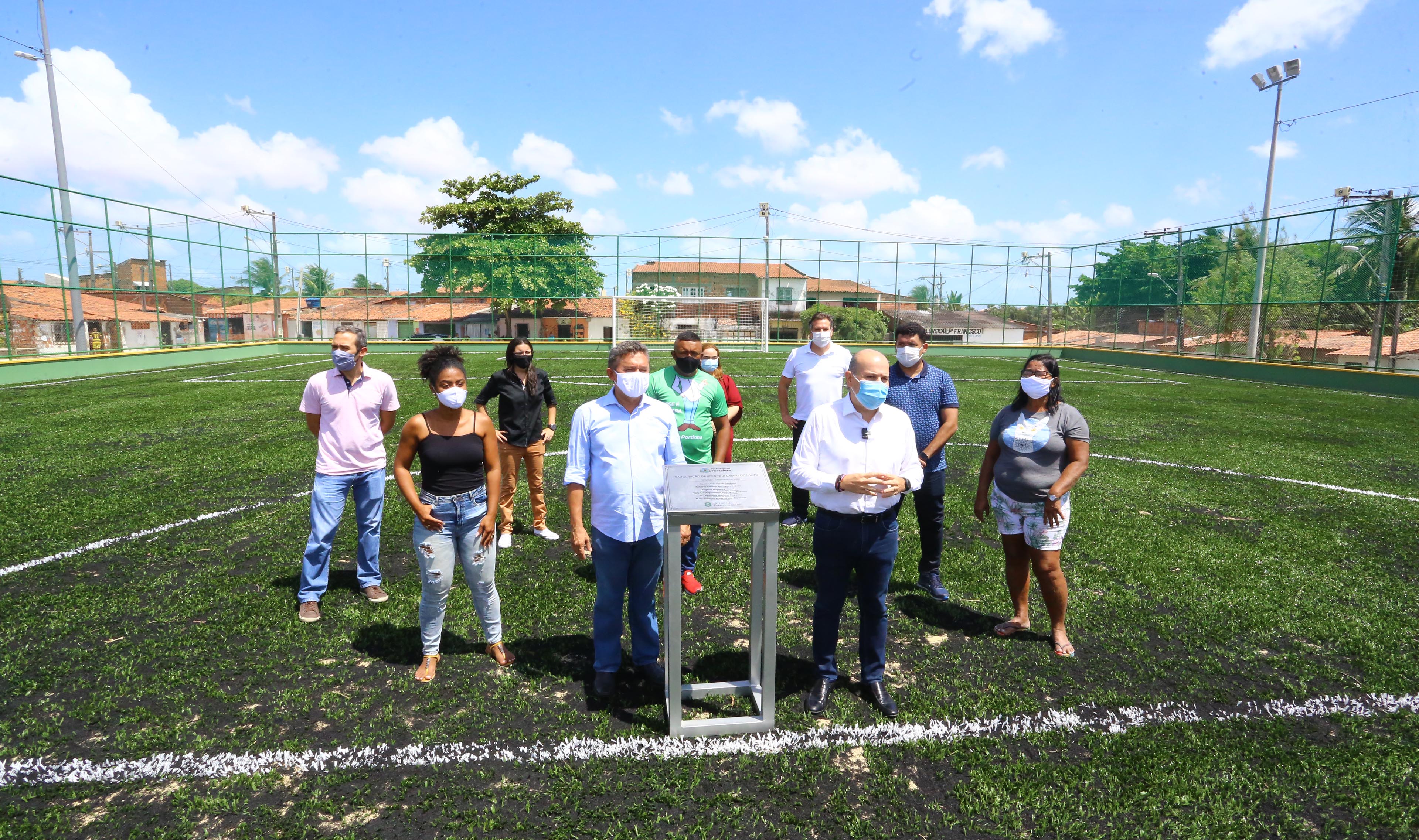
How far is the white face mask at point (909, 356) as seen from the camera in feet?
17.1

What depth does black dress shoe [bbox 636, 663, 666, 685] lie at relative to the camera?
13.8 feet

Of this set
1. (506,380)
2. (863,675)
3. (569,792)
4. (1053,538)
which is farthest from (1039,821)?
(506,380)

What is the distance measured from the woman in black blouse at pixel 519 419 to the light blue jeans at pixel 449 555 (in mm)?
1971

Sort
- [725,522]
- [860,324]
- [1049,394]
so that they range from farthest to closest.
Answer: [860,324] → [1049,394] → [725,522]

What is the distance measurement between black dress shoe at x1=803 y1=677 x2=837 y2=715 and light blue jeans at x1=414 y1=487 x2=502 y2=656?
6.25 feet

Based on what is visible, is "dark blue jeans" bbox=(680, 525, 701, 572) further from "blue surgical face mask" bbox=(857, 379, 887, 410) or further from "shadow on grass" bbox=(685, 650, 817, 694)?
"blue surgical face mask" bbox=(857, 379, 887, 410)

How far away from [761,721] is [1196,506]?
6660 millimetres

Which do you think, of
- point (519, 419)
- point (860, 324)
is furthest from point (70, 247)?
point (860, 324)

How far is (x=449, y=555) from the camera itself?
4070mm

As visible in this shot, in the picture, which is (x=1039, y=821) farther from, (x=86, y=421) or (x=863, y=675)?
(x=86, y=421)

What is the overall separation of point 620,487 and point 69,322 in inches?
984

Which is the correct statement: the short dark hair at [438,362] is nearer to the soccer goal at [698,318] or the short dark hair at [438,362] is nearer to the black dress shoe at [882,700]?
the black dress shoe at [882,700]

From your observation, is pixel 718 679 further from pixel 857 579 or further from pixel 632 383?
pixel 632 383

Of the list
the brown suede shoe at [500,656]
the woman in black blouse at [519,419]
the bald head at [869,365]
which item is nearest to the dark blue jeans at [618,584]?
the brown suede shoe at [500,656]
